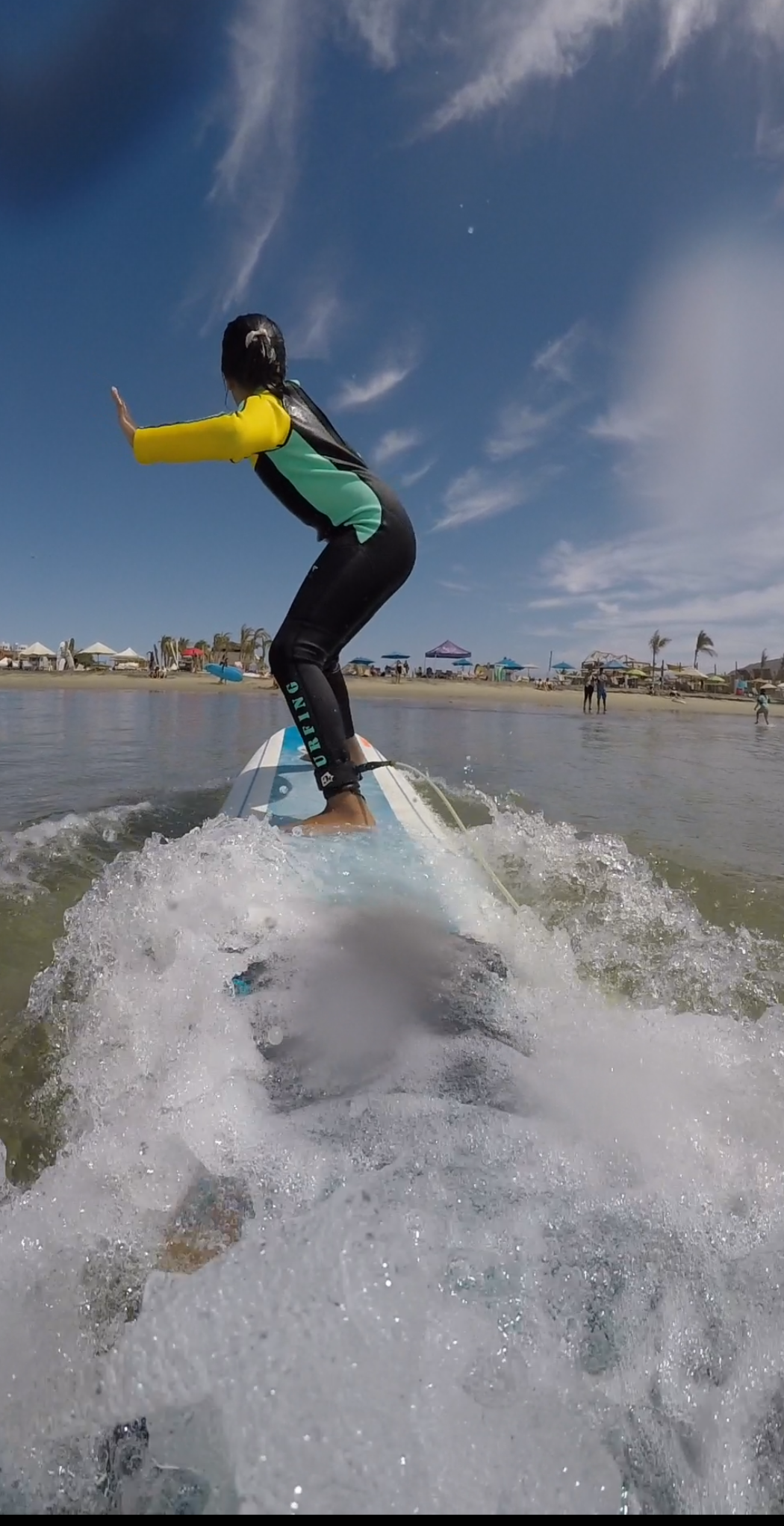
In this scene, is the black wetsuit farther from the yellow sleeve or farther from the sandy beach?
the sandy beach

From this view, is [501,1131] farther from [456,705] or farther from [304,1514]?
[456,705]

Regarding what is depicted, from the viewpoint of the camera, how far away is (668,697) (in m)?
46.9

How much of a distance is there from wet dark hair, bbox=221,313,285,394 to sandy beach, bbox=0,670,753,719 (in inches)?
1035

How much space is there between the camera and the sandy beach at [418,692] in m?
32.0

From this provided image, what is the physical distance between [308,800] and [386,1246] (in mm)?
2103

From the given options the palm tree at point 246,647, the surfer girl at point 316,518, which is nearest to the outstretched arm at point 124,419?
the surfer girl at point 316,518

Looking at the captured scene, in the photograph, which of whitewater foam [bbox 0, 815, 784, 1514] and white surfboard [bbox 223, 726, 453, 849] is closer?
whitewater foam [bbox 0, 815, 784, 1514]

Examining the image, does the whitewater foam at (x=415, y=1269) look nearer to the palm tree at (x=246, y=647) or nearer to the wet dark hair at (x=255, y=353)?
the wet dark hair at (x=255, y=353)

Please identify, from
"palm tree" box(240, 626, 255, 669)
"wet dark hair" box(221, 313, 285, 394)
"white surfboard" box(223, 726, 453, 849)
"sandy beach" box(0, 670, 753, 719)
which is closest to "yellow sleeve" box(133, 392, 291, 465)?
"wet dark hair" box(221, 313, 285, 394)

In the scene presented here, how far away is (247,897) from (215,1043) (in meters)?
0.43

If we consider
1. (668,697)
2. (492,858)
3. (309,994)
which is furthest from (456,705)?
(309,994)

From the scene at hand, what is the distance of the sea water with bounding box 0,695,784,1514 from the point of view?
702 millimetres

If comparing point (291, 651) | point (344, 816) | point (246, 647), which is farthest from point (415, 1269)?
point (246, 647)

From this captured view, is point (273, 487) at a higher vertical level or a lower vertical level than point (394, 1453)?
higher
